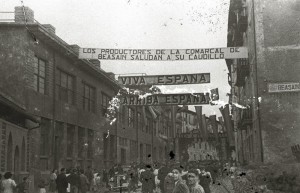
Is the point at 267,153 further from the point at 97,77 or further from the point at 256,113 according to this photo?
the point at 97,77

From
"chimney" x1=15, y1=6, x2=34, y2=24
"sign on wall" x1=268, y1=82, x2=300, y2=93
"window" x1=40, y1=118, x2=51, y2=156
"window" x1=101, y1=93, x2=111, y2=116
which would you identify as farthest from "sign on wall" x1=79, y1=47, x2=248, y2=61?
"window" x1=101, y1=93, x2=111, y2=116

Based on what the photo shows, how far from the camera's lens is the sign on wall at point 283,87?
84.3 feet

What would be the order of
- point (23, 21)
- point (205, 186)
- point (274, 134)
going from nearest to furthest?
point (205, 186) → point (23, 21) → point (274, 134)

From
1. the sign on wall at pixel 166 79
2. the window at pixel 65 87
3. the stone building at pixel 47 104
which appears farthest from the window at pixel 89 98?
the sign on wall at pixel 166 79

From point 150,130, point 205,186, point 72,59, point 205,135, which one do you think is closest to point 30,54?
point 72,59

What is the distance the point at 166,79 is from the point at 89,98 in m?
11.6

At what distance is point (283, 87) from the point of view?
2578 cm

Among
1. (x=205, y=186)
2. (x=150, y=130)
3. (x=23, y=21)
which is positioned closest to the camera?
(x=205, y=186)

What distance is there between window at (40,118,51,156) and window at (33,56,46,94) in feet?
5.82

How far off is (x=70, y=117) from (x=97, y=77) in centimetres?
742

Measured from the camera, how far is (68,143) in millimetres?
30203

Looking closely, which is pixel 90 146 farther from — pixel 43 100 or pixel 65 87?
pixel 43 100

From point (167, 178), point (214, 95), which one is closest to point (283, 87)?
point (214, 95)

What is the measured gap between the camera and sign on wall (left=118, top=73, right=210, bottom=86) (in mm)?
24656
